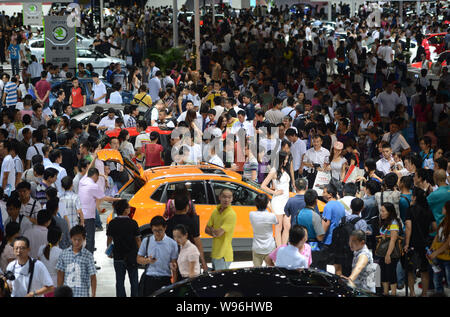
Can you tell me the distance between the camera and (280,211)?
10.1m

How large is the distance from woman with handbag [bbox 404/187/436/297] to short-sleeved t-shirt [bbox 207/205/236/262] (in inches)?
86.5

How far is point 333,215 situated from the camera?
8.95m

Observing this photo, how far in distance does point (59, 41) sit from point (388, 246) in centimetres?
1561

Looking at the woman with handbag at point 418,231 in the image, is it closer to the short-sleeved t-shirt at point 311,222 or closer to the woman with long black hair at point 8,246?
the short-sleeved t-shirt at point 311,222

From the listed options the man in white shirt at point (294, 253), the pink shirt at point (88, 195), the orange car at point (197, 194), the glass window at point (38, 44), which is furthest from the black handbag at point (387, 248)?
the glass window at point (38, 44)

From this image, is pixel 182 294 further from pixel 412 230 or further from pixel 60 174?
pixel 60 174

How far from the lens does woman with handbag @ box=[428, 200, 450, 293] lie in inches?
336

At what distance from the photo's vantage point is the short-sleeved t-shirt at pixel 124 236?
8359mm

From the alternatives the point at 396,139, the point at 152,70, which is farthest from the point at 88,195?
the point at 152,70

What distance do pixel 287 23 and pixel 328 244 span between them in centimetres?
3330

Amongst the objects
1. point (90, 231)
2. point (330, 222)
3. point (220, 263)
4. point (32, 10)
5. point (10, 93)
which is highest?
point (32, 10)

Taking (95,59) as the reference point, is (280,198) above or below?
below

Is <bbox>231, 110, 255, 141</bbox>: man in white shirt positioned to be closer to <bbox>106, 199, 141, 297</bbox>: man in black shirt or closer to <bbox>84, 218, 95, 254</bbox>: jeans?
<bbox>84, 218, 95, 254</bbox>: jeans

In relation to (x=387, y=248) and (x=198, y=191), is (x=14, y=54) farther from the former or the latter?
(x=387, y=248)
